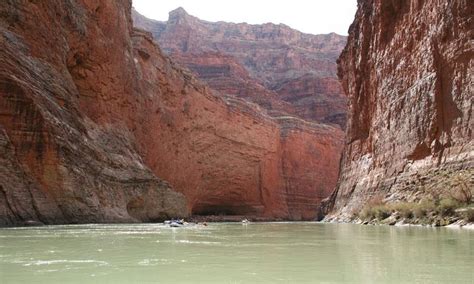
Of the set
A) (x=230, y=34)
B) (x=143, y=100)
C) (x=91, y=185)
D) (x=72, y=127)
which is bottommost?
(x=91, y=185)

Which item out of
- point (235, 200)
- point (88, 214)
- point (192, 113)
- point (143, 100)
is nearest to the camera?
point (88, 214)

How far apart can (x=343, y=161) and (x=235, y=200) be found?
1788 centimetres

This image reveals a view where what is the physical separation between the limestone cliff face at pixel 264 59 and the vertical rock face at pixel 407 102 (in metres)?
34.9

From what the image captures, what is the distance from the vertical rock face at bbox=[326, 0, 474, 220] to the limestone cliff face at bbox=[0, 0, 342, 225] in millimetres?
11817

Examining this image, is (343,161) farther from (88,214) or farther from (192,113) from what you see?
(88,214)

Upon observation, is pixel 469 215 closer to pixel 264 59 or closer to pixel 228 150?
pixel 228 150

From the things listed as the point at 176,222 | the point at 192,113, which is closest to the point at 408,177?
the point at 176,222

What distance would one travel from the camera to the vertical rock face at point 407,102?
19.6m

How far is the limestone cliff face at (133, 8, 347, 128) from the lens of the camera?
8056 centimetres

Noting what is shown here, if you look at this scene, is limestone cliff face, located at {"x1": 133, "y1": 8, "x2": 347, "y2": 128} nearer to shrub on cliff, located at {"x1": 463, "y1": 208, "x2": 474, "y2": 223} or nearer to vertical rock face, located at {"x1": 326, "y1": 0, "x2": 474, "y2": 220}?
vertical rock face, located at {"x1": 326, "y1": 0, "x2": 474, "y2": 220}

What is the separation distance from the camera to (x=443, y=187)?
18.7 meters

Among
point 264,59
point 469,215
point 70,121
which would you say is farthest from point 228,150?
point 264,59

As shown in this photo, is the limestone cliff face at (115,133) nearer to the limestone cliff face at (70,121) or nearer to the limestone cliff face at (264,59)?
the limestone cliff face at (70,121)

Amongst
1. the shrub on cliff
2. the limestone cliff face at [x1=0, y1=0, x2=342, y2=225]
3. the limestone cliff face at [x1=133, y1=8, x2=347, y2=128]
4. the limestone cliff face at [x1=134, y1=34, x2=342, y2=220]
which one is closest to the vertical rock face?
the shrub on cliff
